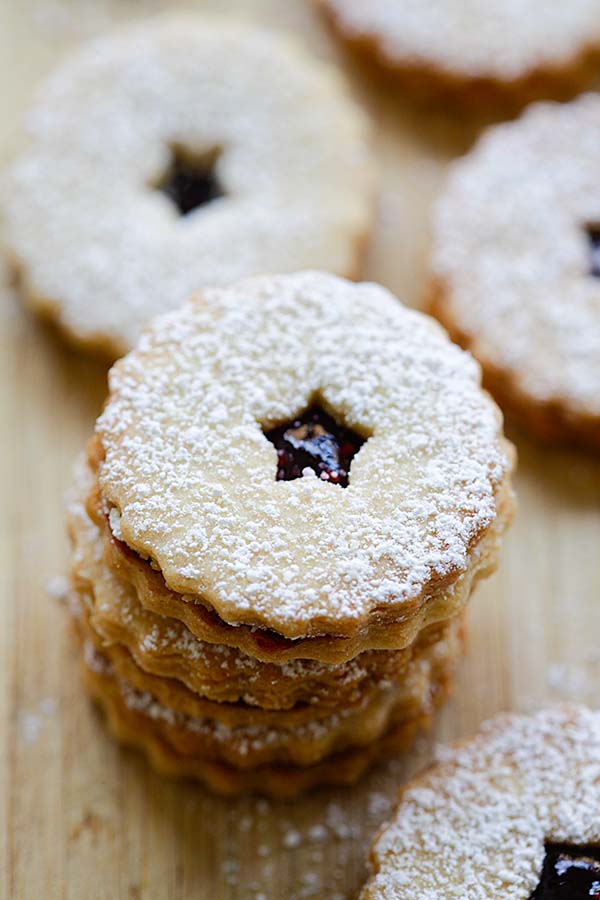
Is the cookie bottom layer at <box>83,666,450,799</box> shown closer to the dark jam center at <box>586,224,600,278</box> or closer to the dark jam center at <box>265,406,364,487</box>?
the dark jam center at <box>265,406,364,487</box>

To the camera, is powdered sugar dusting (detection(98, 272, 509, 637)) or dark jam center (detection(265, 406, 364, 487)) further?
dark jam center (detection(265, 406, 364, 487))

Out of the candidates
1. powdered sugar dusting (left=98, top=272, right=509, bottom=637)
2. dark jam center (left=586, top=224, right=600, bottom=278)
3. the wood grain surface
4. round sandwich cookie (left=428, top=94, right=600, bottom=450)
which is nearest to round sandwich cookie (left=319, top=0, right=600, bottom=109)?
round sandwich cookie (left=428, top=94, right=600, bottom=450)

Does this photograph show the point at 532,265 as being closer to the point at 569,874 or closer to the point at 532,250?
the point at 532,250

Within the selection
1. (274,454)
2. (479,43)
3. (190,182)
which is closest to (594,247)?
(479,43)

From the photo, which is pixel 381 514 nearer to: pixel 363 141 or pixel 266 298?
pixel 266 298

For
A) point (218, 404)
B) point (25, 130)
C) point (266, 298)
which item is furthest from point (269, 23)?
point (218, 404)

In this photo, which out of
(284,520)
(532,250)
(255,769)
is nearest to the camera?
(284,520)

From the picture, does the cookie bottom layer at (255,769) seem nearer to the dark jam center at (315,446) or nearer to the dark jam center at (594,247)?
the dark jam center at (315,446)
